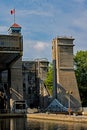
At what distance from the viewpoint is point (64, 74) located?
90.7 m

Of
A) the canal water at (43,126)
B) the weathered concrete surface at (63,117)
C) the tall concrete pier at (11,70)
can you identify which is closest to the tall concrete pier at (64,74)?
the tall concrete pier at (11,70)

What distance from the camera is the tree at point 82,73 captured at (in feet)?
320

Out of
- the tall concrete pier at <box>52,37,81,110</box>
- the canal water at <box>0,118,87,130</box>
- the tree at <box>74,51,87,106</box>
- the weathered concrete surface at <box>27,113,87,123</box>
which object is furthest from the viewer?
the tree at <box>74,51,87,106</box>

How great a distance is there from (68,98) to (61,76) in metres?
5.20

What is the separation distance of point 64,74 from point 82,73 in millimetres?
9201

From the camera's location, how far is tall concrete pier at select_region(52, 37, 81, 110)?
88875mm

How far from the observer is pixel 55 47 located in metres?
92.1

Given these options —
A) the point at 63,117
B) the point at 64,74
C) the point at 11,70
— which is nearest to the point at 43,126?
the point at 63,117

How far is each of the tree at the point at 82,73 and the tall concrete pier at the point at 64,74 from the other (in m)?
7.48

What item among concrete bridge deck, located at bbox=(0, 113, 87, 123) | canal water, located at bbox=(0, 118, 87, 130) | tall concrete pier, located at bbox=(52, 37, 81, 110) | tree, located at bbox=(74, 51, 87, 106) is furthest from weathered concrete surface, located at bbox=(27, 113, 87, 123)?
tree, located at bbox=(74, 51, 87, 106)

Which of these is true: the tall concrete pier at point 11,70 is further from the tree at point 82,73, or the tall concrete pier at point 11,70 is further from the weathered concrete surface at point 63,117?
the tree at point 82,73

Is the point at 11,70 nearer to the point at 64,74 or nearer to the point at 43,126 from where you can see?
the point at 64,74

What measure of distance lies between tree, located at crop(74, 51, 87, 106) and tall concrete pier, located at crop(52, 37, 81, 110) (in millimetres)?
7480

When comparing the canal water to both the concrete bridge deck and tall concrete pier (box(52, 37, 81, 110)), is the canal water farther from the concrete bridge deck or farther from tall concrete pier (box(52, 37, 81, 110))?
tall concrete pier (box(52, 37, 81, 110))
